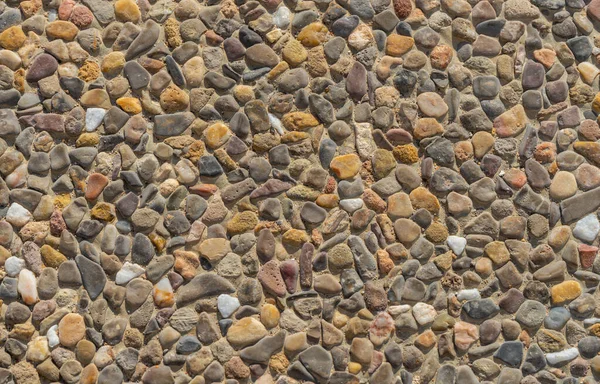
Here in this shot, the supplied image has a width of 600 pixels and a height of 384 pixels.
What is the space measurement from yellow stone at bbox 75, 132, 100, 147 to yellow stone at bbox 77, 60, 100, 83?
3.7 inches

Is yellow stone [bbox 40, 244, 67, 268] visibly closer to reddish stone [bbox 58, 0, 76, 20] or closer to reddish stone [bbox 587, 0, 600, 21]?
reddish stone [bbox 58, 0, 76, 20]

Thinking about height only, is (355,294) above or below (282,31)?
below

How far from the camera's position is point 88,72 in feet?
3.90

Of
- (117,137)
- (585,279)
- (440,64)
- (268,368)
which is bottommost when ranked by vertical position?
(268,368)

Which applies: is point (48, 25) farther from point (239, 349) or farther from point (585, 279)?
point (585, 279)

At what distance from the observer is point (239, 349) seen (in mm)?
1156

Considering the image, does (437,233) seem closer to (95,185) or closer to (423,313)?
(423,313)

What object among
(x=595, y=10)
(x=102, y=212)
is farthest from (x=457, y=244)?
(x=102, y=212)

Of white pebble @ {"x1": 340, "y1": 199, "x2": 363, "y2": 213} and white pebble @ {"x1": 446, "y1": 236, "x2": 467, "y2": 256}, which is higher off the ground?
white pebble @ {"x1": 340, "y1": 199, "x2": 363, "y2": 213}

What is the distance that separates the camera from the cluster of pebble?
1.15m

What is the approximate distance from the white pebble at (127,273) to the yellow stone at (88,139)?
213mm

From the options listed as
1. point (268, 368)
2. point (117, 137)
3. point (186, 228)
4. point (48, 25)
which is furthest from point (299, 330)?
point (48, 25)

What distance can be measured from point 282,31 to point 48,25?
1.32 feet

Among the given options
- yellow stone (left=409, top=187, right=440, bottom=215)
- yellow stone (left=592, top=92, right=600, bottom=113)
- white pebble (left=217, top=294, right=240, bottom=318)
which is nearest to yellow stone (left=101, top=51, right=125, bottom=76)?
white pebble (left=217, top=294, right=240, bottom=318)
